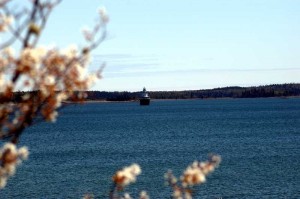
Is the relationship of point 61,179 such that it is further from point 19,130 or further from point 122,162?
point 19,130

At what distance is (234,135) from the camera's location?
8962cm

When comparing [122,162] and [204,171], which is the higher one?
[204,171]

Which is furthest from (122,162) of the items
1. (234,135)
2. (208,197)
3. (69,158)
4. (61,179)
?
(234,135)

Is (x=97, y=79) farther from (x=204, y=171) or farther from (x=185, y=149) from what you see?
(x=185, y=149)

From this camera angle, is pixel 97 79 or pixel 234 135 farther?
pixel 234 135

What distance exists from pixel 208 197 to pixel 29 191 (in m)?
13.5

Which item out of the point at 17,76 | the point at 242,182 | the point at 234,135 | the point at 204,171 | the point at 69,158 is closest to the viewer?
the point at 17,76

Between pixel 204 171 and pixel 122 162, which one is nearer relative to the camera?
pixel 204 171

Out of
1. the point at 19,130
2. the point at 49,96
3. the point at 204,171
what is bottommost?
the point at 204,171

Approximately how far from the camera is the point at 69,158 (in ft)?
194

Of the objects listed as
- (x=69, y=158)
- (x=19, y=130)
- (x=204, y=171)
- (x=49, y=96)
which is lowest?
(x=69, y=158)

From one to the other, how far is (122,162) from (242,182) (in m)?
17.4

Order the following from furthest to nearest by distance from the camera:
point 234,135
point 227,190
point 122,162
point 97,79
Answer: point 234,135, point 122,162, point 227,190, point 97,79

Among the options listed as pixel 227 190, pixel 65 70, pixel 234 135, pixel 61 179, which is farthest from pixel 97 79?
pixel 234 135
